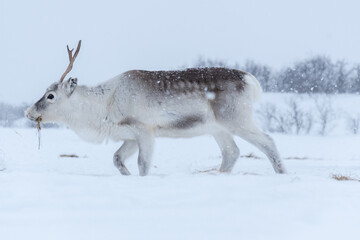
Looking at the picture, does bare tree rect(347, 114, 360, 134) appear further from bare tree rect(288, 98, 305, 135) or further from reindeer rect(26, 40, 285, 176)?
reindeer rect(26, 40, 285, 176)

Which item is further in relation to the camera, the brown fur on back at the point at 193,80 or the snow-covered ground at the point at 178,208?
the brown fur on back at the point at 193,80

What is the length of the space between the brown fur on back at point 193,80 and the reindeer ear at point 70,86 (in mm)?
878

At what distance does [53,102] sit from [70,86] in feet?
1.17

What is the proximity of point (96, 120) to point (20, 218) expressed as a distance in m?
4.01

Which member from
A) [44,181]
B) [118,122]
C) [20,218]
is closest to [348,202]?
[20,218]

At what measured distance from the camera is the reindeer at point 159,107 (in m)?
6.16

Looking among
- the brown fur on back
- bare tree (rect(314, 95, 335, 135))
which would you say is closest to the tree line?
bare tree (rect(314, 95, 335, 135))

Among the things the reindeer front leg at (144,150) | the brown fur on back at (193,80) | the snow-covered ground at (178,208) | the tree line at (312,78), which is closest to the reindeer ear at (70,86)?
the brown fur on back at (193,80)

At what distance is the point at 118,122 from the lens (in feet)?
20.7

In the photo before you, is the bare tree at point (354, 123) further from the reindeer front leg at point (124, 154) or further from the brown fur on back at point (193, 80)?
the reindeer front leg at point (124, 154)

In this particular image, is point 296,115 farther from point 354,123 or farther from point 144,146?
point 144,146

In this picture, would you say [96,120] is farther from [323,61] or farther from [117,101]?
[323,61]

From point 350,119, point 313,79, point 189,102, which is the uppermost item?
point 189,102

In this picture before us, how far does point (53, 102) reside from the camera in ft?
21.9
